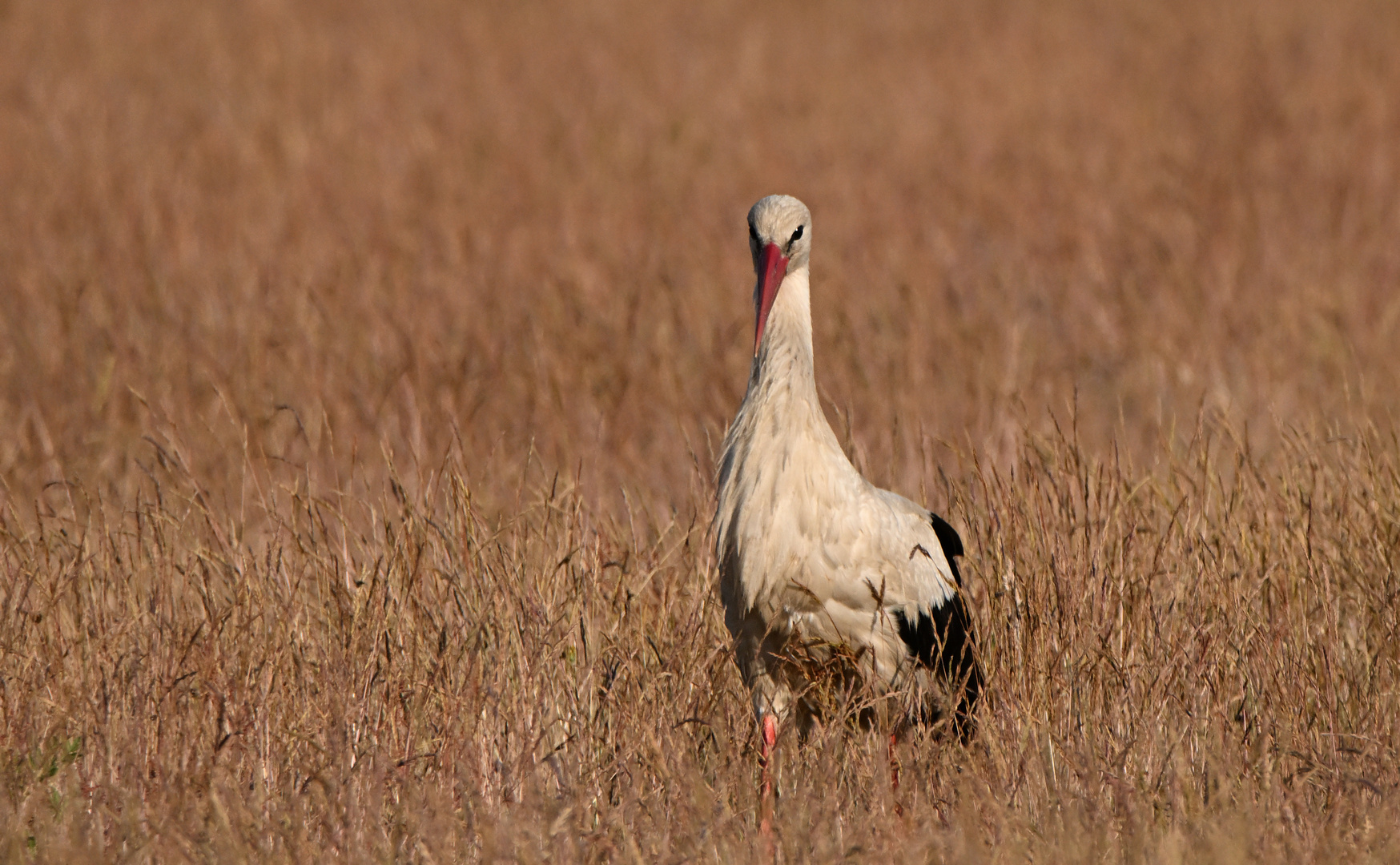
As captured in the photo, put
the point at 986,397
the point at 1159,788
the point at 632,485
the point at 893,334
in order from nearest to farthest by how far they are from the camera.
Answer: the point at 1159,788 < the point at 632,485 < the point at 986,397 < the point at 893,334

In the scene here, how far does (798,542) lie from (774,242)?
2.46 feet

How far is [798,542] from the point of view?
340 cm

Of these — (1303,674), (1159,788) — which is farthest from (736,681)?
(1303,674)

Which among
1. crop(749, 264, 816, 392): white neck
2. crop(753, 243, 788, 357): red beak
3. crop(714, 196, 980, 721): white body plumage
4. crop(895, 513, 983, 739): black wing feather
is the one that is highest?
crop(753, 243, 788, 357): red beak

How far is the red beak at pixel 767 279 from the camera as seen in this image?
132 inches

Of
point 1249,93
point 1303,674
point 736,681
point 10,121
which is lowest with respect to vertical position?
point 736,681

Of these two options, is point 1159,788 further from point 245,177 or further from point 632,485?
point 245,177

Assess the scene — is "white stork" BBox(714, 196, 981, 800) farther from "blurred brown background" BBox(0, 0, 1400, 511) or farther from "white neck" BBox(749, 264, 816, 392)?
"blurred brown background" BBox(0, 0, 1400, 511)

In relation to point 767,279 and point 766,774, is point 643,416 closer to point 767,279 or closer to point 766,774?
point 767,279

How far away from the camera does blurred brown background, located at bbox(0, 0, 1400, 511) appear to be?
19.3 ft

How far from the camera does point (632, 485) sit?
17.3 ft

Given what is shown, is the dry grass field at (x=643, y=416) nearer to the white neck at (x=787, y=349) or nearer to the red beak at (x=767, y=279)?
the white neck at (x=787, y=349)

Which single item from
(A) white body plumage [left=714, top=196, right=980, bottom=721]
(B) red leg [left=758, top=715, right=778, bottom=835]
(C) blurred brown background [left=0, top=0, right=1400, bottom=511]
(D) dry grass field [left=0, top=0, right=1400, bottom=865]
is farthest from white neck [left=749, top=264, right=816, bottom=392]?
(B) red leg [left=758, top=715, right=778, bottom=835]

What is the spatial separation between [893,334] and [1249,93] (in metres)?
5.56
